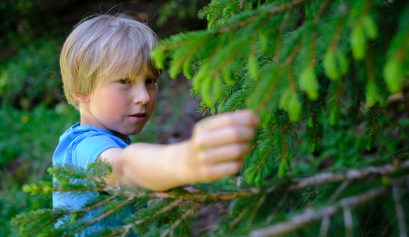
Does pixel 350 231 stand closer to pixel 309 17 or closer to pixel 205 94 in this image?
pixel 205 94

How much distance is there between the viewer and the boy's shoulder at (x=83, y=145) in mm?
1689

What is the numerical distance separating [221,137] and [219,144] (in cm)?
2

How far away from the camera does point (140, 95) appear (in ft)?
6.54

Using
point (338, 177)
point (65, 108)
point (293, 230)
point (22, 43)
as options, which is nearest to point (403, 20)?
point (338, 177)

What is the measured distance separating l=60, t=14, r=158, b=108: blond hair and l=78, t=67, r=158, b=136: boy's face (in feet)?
0.13

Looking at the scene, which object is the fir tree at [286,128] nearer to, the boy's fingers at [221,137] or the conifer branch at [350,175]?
the conifer branch at [350,175]

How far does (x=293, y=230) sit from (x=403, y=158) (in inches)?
30.0

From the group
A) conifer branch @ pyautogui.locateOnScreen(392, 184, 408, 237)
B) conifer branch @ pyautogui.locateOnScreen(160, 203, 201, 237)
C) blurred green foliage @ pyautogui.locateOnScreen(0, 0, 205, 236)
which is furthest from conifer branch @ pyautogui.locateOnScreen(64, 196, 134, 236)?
blurred green foliage @ pyautogui.locateOnScreen(0, 0, 205, 236)

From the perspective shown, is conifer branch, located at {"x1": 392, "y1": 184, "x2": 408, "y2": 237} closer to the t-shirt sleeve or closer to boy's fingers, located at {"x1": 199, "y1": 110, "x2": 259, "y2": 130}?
boy's fingers, located at {"x1": 199, "y1": 110, "x2": 259, "y2": 130}

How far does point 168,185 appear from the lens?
1255 mm

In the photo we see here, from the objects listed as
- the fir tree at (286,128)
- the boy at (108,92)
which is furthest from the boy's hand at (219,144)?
the boy at (108,92)

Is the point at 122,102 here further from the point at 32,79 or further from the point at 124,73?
the point at 32,79

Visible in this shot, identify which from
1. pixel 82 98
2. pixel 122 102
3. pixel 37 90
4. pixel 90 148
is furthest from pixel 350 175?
pixel 37 90

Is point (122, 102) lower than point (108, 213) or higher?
higher
